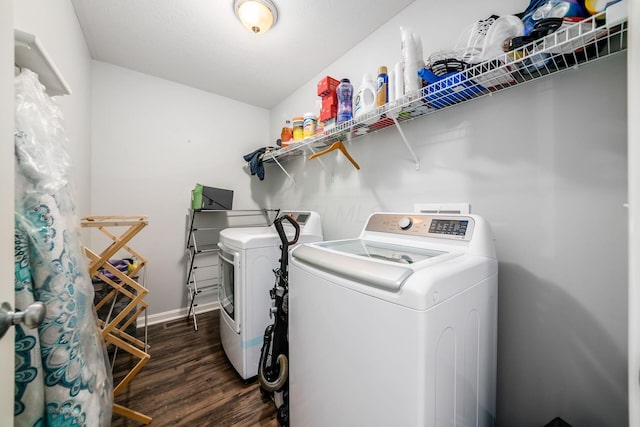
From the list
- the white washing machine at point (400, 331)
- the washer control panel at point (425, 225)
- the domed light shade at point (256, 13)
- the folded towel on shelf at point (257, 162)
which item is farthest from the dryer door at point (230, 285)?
the domed light shade at point (256, 13)

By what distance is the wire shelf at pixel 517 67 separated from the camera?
813 millimetres

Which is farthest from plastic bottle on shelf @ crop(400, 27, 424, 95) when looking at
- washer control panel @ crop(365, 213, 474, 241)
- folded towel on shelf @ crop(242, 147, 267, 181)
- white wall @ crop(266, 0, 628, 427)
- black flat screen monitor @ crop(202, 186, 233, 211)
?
black flat screen monitor @ crop(202, 186, 233, 211)

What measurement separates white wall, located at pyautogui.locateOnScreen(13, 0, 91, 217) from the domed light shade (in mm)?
995

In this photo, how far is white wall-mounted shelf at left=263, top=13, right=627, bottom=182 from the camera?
0.81m

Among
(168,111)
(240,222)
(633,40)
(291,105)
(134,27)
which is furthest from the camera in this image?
(240,222)

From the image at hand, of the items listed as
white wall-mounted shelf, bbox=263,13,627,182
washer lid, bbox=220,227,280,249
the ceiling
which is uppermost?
the ceiling

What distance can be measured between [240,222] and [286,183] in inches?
32.4

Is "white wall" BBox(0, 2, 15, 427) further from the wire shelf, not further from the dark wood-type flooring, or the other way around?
the wire shelf

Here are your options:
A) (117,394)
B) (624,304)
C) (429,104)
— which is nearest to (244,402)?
(117,394)

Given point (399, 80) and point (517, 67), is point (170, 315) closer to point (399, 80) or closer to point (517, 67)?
point (399, 80)

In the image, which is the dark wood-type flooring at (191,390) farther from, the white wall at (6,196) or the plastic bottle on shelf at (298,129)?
the plastic bottle on shelf at (298,129)

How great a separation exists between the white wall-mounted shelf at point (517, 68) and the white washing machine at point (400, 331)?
24.6 inches

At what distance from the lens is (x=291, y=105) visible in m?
2.89

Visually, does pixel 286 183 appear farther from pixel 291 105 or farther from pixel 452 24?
pixel 452 24
